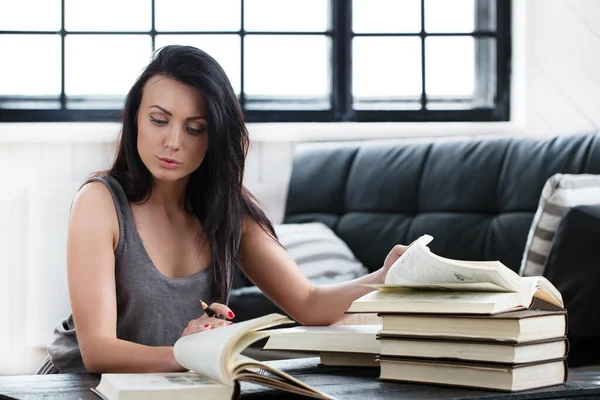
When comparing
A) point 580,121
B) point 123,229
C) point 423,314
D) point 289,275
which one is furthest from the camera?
point 580,121

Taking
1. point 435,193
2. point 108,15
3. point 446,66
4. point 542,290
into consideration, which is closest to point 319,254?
point 435,193

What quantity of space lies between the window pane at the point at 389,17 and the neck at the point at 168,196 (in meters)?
2.16

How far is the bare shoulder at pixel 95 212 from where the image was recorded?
5.17 ft

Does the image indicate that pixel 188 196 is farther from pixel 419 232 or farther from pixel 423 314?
pixel 419 232

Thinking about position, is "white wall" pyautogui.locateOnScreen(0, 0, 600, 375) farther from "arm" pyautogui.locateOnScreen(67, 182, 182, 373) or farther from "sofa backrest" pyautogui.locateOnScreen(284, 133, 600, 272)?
"arm" pyautogui.locateOnScreen(67, 182, 182, 373)

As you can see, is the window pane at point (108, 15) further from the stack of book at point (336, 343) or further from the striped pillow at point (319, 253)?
the stack of book at point (336, 343)

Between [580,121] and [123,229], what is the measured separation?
2420 millimetres

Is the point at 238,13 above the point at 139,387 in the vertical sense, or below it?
above

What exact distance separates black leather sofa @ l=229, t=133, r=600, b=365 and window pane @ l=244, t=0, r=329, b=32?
0.57 meters

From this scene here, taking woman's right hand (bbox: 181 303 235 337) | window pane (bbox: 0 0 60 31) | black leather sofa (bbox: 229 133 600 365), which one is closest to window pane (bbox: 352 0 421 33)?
black leather sofa (bbox: 229 133 600 365)

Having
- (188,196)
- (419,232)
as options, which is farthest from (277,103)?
(188,196)

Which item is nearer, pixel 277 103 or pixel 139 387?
pixel 139 387

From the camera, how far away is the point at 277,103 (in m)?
3.80

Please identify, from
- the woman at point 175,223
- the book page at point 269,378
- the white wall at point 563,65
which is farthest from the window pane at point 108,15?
the book page at point 269,378
